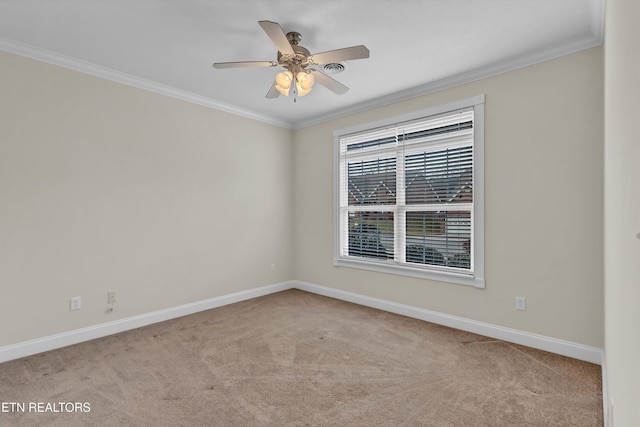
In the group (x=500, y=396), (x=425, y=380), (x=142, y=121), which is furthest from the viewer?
(x=142, y=121)

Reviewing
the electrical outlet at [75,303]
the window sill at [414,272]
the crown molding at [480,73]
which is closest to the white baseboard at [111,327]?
the electrical outlet at [75,303]

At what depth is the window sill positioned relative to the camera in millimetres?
3315

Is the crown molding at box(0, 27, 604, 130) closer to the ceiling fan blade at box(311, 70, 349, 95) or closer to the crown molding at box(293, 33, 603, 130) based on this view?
the crown molding at box(293, 33, 603, 130)

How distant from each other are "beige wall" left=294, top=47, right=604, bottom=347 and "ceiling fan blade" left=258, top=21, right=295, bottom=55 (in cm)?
200

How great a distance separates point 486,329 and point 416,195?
1582mm

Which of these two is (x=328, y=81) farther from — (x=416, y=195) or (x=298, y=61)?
(x=416, y=195)

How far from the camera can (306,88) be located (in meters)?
2.54

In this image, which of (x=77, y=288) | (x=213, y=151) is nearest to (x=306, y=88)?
(x=213, y=151)

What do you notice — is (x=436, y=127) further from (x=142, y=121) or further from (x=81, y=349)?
(x=81, y=349)

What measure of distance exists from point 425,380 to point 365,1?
9.01ft

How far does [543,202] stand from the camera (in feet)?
9.42

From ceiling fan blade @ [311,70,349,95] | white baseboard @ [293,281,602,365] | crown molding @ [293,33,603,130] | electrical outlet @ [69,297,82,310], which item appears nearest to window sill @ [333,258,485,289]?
white baseboard @ [293,281,602,365]

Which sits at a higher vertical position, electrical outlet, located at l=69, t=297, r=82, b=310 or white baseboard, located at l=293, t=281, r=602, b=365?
A: electrical outlet, located at l=69, t=297, r=82, b=310

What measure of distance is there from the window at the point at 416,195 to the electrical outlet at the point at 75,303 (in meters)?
2.96
